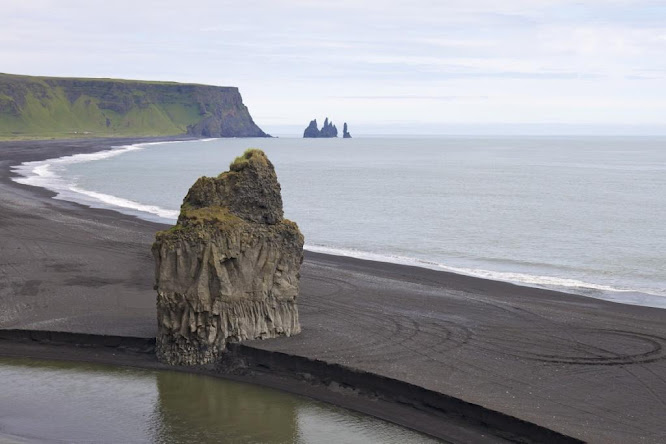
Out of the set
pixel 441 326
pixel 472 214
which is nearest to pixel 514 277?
pixel 441 326

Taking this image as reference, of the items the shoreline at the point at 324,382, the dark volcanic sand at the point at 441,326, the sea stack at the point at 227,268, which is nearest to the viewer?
the shoreline at the point at 324,382

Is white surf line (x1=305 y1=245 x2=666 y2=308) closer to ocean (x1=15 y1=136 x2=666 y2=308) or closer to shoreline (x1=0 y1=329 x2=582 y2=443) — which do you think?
ocean (x1=15 y1=136 x2=666 y2=308)

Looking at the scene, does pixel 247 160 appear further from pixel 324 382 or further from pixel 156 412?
pixel 156 412

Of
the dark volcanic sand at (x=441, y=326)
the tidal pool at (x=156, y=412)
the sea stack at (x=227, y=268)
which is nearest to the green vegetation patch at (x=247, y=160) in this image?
the sea stack at (x=227, y=268)

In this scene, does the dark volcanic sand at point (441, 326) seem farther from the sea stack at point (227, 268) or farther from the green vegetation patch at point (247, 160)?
the green vegetation patch at point (247, 160)

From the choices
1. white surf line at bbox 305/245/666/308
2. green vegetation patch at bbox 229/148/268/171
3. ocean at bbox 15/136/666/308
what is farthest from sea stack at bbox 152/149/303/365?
ocean at bbox 15/136/666/308

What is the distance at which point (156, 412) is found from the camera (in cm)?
2078

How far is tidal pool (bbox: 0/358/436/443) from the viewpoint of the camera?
63.1 ft

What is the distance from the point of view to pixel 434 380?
2078 cm

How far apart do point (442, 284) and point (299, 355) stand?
536 inches

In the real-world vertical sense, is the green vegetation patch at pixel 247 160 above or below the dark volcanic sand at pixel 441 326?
above

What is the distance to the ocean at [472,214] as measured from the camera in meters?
42.0

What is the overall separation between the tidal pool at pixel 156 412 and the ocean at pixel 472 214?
58.3ft

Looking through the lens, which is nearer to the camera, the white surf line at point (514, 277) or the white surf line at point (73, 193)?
the white surf line at point (514, 277)
